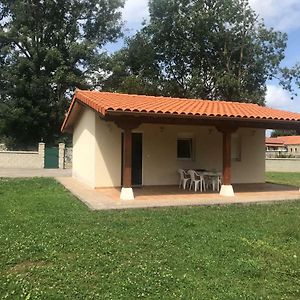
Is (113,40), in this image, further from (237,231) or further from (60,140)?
(237,231)

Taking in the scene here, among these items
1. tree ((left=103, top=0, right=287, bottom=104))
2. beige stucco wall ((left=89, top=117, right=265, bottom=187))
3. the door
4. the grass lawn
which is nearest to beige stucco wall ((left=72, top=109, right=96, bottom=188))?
beige stucco wall ((left=89, top=117, right=265, bottom=187))

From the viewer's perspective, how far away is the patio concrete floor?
10578 mm

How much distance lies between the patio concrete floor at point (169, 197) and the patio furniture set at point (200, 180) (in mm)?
470

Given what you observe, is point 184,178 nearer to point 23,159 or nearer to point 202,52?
point 23,159

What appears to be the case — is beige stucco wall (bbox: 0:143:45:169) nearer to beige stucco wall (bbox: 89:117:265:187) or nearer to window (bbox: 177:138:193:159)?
beige stucco wall (bbox: 89:117:265:187)

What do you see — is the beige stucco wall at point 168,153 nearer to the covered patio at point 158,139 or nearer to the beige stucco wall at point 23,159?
the covered patio at point 158,139

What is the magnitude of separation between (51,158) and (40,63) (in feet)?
33.8

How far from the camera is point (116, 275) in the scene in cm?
503

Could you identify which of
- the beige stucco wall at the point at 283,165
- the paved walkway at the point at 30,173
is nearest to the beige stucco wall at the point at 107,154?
the paved walkway at the point at 30,173

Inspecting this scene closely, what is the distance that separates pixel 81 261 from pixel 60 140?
30864 mm

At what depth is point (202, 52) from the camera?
131ft

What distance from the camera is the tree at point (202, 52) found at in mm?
38094

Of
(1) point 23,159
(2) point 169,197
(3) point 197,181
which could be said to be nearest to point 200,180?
(3) point 197,181

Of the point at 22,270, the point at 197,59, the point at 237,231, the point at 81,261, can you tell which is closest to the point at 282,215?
the point at 237,231
